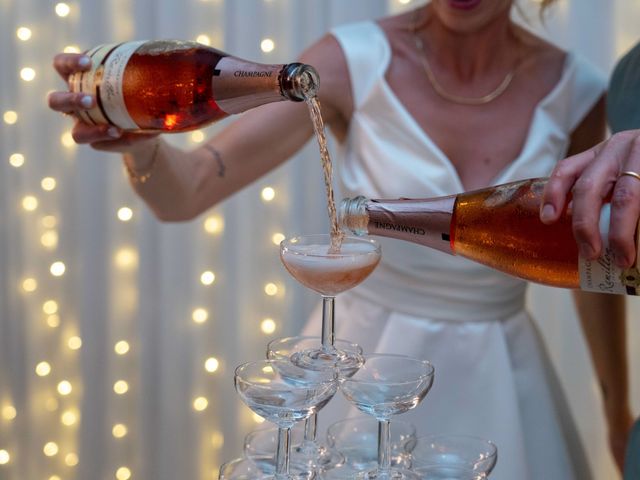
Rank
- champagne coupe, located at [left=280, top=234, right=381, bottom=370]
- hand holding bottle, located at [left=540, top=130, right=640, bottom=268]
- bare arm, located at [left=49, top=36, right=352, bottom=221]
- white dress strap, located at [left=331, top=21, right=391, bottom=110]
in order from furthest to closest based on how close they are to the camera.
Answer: white dress strap, located at [left=331, top=21, right=391, bottom=110] < bare arm, located at [left=49, top=36, right=352, bottom=221] < champagne coupe, located at [left=280, top=234, right=381, bottom=370] < hand holding bottle, located at [left=540, top=130, right=640, bottom=268]

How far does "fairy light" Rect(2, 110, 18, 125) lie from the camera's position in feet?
6.86

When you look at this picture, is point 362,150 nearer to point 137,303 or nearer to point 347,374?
point 347,374

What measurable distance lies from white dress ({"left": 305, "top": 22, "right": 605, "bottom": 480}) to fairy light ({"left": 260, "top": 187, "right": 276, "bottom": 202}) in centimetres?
64

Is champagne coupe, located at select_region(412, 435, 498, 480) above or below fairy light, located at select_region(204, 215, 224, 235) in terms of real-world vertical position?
below

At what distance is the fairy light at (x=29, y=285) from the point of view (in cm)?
217

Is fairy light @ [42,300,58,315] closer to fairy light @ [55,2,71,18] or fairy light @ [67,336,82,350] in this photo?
fairy light @ [67,336,82,350]

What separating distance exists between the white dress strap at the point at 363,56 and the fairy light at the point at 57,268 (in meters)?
1.05

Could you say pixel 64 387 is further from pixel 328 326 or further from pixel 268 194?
pixel 328 326

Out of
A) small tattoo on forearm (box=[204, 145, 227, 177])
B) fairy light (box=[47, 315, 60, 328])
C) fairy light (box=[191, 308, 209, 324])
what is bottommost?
fairy light (box=[47, 315, 60, 328])

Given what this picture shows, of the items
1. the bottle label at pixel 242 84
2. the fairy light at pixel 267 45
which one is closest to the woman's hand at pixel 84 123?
the bottle label at pixel 242 84

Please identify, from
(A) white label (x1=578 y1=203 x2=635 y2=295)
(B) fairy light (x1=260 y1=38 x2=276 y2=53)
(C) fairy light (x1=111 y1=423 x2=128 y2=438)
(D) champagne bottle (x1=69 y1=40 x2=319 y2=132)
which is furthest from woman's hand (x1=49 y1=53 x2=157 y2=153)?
(C) fairy light (x1=111 y1=423 x2=128 y2=438)

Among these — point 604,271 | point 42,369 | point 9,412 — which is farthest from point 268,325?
point 604,271

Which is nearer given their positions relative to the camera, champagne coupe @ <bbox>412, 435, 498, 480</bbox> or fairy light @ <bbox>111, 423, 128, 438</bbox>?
champagne coupe @ <bbox>412, 435, 498, 480</bbox>

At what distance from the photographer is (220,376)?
86.4 inches
